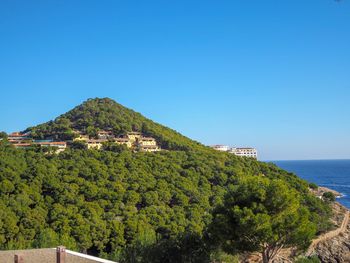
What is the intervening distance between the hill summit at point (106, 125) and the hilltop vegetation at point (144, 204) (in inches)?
300

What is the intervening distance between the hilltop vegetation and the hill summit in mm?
7612

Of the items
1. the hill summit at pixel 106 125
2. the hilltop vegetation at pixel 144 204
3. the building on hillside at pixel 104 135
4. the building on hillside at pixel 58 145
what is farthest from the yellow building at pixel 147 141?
the building on hillside at pixel 58 145

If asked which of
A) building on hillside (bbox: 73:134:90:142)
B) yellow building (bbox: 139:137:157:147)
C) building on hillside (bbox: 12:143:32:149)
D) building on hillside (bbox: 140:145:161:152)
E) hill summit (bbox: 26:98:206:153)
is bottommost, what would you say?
building on hillside (bbox: 140:145:161:152)

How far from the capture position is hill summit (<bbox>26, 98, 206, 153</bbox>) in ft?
163

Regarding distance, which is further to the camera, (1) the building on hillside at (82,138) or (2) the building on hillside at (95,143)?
(1) the building on hillside at (82,138)

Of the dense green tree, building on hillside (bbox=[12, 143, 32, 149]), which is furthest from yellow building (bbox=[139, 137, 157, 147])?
the dense green tree

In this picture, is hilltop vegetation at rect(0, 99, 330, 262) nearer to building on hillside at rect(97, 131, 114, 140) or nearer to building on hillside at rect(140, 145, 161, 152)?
building on hillside at rect(140, 145, 161, 152)

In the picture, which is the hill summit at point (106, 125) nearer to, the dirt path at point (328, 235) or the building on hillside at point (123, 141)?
the building on hillside at point (123, 141)

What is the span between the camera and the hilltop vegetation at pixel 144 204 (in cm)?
1531

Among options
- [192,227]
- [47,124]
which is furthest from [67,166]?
[47,124]

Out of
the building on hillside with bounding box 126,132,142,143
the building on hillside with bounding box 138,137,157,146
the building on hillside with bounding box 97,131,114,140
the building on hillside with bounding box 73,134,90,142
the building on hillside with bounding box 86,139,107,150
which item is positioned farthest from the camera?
the building on hillside with bounding box 126,132,142,143

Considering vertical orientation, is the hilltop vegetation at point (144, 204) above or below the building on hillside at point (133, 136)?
below

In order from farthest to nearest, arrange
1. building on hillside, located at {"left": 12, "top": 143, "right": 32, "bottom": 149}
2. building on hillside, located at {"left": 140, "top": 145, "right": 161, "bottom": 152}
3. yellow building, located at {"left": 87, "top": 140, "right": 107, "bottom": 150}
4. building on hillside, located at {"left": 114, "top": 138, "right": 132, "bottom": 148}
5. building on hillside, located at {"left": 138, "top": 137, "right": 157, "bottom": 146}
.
Answer: building on hillside, located at {"left": 138, "top": 137, "right": 157, "bottom": 146} → building on hillside, located at {"left": 114, "top": 138, "right": 132, "bottom": 148} → building on hillside, located at {"left": 140, "top": 145, "right": 161, "bottom": 152} → yellow building, located at {"left": 87, "top": 140, "right": 107, "bottom": 150} → building on hillside, located at {"left": 12, "top": 143, "right": 32, "bottom": 149}

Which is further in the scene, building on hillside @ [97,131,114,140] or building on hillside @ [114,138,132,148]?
building on hillside @ [97,131,114,140]
